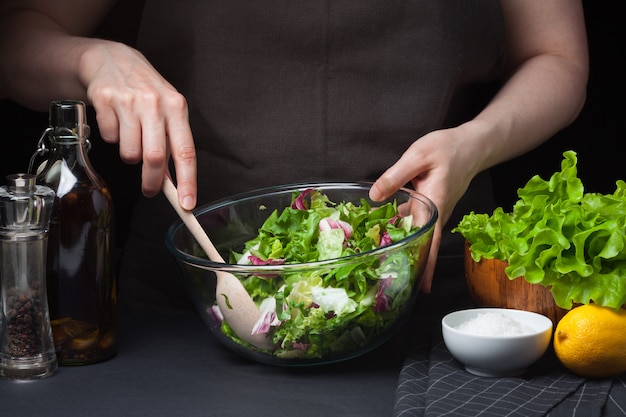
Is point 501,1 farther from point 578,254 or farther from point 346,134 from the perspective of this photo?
point 578,254

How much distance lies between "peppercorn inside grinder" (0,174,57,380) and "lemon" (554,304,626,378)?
0.62 m

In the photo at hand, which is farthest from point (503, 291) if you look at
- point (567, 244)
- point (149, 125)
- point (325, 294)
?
point (149, 125)

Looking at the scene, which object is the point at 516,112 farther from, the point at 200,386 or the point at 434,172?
the point at 200,386

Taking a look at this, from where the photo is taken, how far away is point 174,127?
122 centimetres

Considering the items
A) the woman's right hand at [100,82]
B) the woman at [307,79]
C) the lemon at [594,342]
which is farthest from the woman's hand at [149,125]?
the lemon at [594,342]

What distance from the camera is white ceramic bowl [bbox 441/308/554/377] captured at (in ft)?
3.52

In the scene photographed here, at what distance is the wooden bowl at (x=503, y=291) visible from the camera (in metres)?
1.19

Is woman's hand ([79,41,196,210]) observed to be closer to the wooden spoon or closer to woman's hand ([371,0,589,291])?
the wooden spoon

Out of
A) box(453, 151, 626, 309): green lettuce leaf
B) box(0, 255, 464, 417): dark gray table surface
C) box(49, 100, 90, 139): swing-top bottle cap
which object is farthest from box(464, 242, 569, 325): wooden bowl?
box(49, 100, 90, 139): swing-top bottle cap

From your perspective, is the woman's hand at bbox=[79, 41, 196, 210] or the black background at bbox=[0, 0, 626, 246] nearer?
the woman's hand at bbox=[79, 41, 196, 210]

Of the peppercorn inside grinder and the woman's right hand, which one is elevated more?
the woman's right hand

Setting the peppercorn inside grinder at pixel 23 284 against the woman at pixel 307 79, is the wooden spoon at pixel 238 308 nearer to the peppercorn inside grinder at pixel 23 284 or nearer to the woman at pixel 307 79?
the peppercorn inside grinder at pixel 23 284

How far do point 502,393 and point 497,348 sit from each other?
51 millimetres

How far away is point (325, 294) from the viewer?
42.9 inches
